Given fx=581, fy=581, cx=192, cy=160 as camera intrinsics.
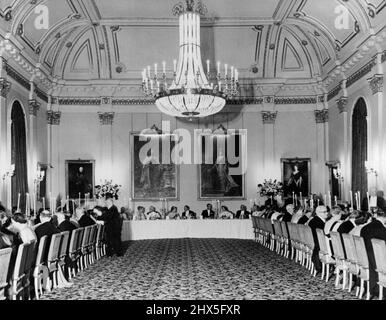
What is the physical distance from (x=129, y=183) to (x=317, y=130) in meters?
7.42

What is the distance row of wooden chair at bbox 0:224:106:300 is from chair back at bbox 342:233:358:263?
435cm

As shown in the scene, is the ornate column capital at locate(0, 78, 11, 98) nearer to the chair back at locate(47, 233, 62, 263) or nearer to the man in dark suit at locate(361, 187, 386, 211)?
the chair back at locate(47, 233, 62, 263)

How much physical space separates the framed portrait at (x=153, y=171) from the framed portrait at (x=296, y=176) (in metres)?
4.10

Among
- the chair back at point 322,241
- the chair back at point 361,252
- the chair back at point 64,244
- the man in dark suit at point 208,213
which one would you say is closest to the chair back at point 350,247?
the chair back at point 361,252

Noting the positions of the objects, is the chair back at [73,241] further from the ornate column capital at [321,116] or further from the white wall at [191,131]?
the ornate column capital at [321,116]

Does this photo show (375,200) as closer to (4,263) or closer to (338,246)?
(338,246)

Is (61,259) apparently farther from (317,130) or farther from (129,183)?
(317,130)

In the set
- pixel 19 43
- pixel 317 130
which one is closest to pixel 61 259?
pixel 19 43

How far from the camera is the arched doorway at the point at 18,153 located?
1650 cm

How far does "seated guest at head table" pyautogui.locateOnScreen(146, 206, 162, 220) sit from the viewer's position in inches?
779

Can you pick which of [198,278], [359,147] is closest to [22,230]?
[198,278]

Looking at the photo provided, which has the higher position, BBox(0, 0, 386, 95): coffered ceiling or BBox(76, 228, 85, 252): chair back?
BBox(0, 0, 386, 95): coffered ceiling

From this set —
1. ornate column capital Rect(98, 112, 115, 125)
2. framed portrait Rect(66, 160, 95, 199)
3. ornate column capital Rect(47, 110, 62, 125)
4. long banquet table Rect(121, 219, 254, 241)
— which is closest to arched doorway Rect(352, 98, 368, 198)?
long banquet table Rect(121, 219, 254, 241)

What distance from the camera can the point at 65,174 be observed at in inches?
850
